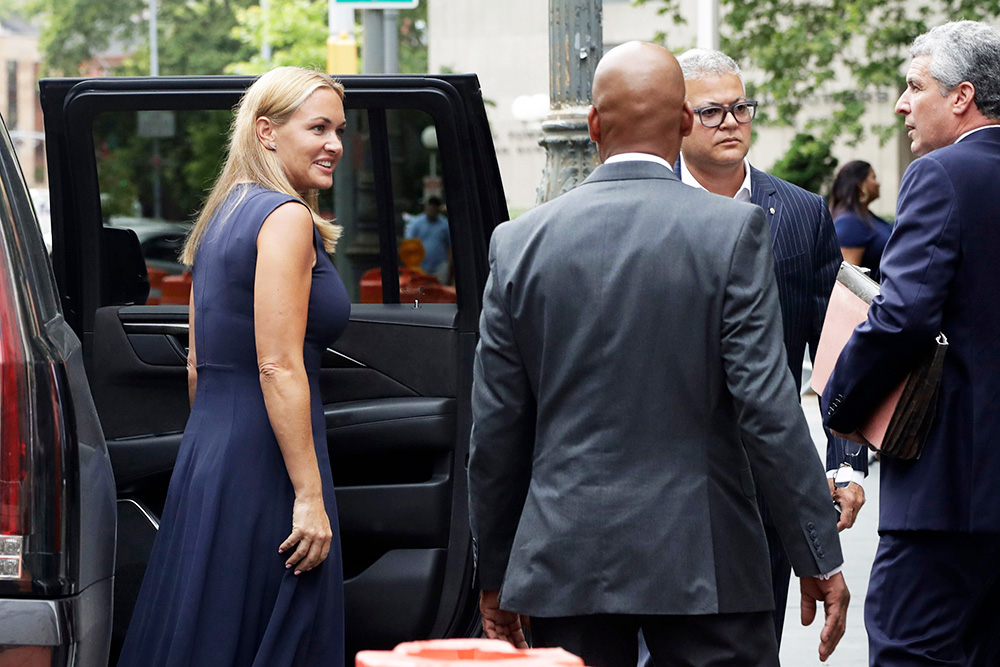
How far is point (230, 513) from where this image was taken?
306cm

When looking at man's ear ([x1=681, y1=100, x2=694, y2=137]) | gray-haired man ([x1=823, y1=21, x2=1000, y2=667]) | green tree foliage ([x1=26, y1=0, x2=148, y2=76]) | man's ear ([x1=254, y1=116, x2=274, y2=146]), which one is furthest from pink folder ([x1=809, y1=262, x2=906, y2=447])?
green tree foliage ([x1=26, y1=0, x2=148, y2=76])

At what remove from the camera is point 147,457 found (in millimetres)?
3828

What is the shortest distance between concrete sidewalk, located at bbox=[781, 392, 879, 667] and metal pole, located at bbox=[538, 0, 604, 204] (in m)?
1.69

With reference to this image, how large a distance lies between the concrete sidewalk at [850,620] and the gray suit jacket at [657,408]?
2141 mm

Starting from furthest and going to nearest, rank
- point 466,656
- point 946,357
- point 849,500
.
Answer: point 849,500 → point 946,357 → point 466,656

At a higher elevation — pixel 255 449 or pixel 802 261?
pixel 802 261

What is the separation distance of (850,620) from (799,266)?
2440 mm

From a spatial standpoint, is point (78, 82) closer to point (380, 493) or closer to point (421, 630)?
point (380, 493)

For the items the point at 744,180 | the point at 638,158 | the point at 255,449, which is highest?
the point at 638,158

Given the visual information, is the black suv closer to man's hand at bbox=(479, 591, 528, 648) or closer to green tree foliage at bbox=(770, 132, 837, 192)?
man's hand at bbox=(479, 591, 528, 648)

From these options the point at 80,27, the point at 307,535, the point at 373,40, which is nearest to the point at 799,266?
the point at 307,535

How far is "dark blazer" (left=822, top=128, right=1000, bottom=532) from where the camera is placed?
302cm

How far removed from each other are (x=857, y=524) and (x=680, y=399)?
510cm

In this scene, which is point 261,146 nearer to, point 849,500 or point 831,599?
point 831,599
